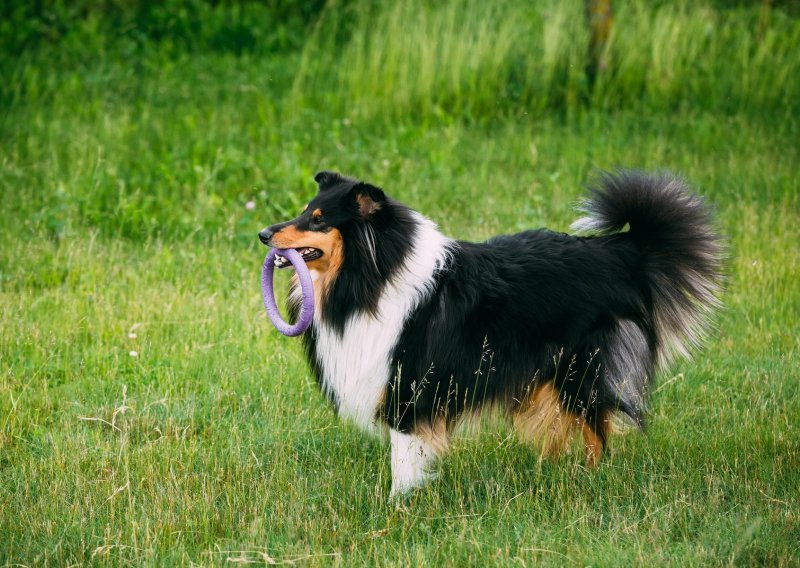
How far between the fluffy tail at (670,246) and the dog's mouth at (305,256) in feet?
4.76

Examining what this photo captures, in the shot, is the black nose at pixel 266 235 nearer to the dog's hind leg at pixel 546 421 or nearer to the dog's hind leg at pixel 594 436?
the dog's hind leg at pixel 546 421

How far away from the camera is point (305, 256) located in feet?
13.5

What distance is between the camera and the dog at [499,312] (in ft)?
13.6

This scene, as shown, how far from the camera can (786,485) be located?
13.7 ft

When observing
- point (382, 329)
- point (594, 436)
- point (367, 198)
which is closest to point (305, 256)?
point (367, 198)

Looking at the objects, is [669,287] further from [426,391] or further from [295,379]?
[295,379]

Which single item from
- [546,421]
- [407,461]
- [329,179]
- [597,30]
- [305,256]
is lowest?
[407,461]

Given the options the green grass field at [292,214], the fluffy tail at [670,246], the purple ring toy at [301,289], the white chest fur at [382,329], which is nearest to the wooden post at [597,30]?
the green grass field at [292,214]

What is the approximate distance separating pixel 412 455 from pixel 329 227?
3.70 feet

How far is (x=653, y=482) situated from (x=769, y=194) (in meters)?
4.53

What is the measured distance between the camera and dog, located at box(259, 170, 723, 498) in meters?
4.15

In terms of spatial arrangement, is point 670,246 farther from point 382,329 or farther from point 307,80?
point 307,80

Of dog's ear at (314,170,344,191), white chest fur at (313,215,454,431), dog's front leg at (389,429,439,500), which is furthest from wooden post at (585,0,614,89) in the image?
dog's front leg at (389,429,439,500)

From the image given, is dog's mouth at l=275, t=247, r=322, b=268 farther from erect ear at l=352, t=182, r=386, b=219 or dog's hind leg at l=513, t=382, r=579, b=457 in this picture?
dog's hind leg at l=513, t=382, r=579, b=457
